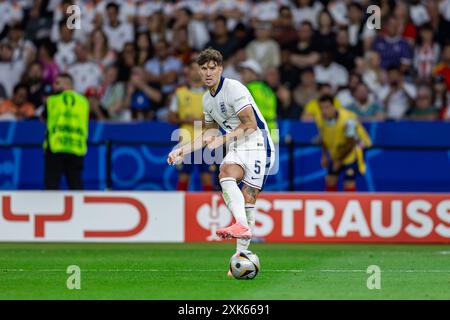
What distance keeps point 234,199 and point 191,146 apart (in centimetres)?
73

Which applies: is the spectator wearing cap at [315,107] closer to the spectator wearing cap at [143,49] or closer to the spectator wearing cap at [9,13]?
the spectator wearing cap at [143,49]

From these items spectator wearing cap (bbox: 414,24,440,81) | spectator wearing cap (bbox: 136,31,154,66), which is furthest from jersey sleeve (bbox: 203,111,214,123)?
spectator wearing cap (bbox: 414,24,440,81)

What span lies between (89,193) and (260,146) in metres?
4.83

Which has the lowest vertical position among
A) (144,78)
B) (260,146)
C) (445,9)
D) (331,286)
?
(331,286)

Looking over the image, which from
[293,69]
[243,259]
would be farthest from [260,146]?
[293,69]

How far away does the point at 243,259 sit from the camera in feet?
36.5

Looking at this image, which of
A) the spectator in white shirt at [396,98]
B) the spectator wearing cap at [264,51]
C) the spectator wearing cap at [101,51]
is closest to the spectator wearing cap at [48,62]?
the spectator wearing cap at [101,51]

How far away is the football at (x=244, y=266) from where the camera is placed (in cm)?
1105

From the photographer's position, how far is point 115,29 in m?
20.6

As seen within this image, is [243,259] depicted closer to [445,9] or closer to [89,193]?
[89,193]

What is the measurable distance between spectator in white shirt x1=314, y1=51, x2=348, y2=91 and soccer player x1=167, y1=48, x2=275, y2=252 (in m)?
8.12

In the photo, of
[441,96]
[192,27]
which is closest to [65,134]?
[192,27]

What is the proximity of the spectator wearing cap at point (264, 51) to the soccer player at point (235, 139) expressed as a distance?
8.11m

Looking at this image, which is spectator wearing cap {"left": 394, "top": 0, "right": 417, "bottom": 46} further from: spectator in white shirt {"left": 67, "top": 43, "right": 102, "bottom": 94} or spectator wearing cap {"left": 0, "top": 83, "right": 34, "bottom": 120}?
spectator wearing cap {"left": 0, "top": 83, "right": 34, "bottom": 120}
